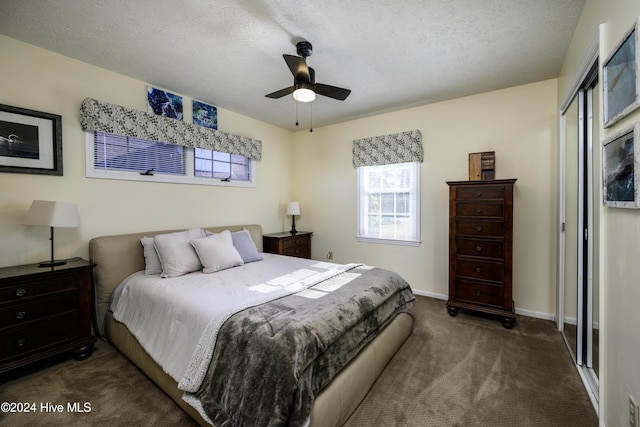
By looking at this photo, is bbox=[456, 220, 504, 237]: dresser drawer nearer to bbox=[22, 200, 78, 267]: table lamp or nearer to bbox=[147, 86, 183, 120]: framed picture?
bbox=[147, 86, 183, 120]: framed picture

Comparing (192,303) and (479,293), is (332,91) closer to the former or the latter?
(192,303)

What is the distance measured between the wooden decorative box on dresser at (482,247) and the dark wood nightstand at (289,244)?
2.28m

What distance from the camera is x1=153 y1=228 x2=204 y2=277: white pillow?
2.53m

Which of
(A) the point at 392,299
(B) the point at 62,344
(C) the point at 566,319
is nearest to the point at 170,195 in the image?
(B) the point at 62,344

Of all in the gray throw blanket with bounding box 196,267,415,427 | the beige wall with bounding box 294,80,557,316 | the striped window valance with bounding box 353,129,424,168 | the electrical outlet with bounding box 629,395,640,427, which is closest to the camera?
the electrical outlet with bounding box 629,395,640,427

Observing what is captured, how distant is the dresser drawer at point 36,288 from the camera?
6.28ft

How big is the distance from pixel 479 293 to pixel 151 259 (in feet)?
11.1

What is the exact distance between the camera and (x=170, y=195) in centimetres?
326

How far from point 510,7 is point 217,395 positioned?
120 inches

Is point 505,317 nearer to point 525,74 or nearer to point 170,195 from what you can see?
point 525,74

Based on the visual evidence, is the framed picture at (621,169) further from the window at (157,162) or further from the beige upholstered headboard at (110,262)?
the window at (157,162)

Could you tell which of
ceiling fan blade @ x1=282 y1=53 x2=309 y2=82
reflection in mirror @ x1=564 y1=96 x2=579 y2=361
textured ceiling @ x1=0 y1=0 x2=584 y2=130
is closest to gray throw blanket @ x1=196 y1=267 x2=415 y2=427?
ceiling fan blade @ x1=282 y1=53 x2=309 y2=82

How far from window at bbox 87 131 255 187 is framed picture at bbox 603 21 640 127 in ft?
12.2

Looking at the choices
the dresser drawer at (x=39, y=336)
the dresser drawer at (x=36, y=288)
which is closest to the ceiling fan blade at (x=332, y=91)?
the dresser drawer at (x=36, y=288)
